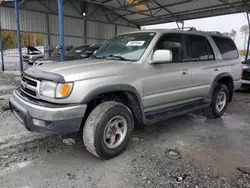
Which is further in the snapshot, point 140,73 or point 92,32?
point 92,32

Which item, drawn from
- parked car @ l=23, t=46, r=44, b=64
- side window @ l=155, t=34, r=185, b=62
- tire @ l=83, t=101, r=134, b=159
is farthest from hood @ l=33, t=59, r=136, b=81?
parked car @ l=23, t=46, r=44, b=64

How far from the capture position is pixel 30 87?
2637 millimetres

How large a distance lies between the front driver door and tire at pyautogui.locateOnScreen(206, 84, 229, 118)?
3.57ft

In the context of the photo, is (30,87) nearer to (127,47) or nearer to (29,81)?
(29,81)

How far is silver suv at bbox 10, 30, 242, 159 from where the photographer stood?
235cm

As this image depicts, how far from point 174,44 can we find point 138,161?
210 cm

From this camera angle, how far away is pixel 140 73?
291 cm

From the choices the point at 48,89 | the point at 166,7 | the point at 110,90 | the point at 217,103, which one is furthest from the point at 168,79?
the point at 166,7

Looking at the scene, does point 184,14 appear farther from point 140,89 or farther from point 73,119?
point 73,119

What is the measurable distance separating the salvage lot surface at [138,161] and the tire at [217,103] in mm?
586

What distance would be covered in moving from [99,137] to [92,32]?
17.2 meters

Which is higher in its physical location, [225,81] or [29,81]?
[29,81]

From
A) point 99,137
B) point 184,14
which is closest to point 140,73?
point 99,137

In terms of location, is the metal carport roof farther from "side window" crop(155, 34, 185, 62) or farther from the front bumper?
the front bumper
